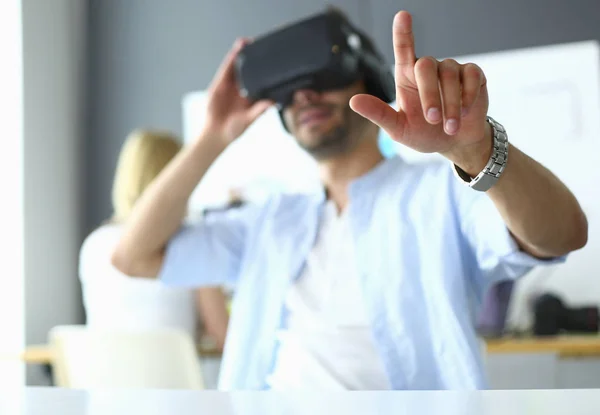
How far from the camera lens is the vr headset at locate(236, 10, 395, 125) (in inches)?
50.9

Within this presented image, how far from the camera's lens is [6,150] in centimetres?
308

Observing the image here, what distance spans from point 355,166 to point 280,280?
0.88ft

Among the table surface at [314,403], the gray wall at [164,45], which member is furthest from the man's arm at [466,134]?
the gray wall at [164,45]

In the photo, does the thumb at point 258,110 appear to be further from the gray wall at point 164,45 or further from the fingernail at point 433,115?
the gray wall at point 164,45

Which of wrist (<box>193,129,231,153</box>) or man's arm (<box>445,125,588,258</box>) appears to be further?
wrist (<box>193,129,231,153</box>)

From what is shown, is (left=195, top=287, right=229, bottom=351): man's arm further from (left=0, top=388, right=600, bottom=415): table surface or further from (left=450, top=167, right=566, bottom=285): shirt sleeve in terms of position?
(left=0, top=388, right=600, bottom=415): table surface

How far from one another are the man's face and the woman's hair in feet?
2.57

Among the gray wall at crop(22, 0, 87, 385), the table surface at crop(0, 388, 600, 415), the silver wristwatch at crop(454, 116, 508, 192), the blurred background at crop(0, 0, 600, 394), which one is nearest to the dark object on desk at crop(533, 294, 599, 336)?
the blurred background at crop(0, 0, 600, 394)

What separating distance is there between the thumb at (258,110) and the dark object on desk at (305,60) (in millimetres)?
16

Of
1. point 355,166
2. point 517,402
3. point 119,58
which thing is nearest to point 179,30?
point 119,58

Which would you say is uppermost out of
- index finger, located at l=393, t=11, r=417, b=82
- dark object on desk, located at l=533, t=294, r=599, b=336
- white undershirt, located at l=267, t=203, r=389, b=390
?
index finger, located at l=393, t=11, r=417, b=82

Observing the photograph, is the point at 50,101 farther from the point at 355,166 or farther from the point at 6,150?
the point at 355,166

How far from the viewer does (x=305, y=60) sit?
1.29m

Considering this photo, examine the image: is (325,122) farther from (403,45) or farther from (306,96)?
(403,45)
